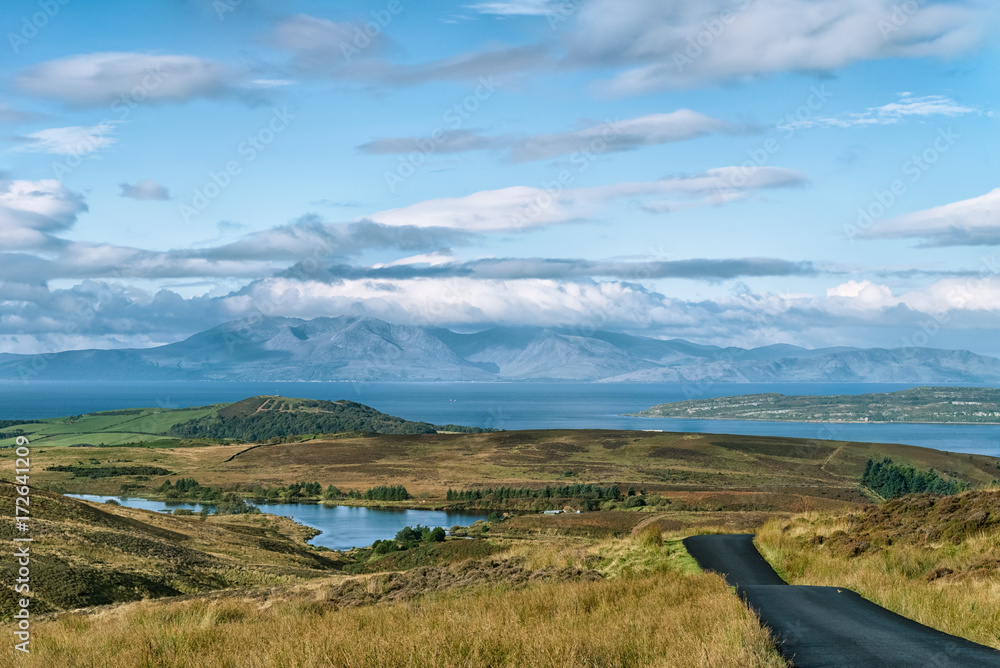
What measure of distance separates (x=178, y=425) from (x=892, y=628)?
196898 mm

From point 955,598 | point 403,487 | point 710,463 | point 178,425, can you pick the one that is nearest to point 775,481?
point 710,463

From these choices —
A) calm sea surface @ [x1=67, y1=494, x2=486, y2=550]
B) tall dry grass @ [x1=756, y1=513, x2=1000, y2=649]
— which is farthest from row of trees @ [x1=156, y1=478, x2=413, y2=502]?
tall dry grass @ [x1=756, y1=513, x2=1000, y2=649]

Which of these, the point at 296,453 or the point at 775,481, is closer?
the point at 775,481

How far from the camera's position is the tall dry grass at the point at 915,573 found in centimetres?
1277

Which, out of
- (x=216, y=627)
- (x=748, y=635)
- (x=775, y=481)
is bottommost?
(x=775, y=481)

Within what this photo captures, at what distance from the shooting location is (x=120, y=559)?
100 ft

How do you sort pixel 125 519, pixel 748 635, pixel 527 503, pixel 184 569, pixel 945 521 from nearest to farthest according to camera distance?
pixel 748 635 → pixel 945 521 → pixel 184 569 → pixel 125 519 → pixel 527 503

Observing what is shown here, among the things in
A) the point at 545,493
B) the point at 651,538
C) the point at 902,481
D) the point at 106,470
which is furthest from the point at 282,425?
the point at 651,538

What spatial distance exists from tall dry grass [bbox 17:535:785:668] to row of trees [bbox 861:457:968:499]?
7765cm

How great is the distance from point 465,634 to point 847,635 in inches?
212

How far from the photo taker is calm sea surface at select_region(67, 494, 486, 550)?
222 ft

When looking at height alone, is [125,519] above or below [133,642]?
below

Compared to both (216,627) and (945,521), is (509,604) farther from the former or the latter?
(945,521)

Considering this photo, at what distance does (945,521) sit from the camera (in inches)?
860
